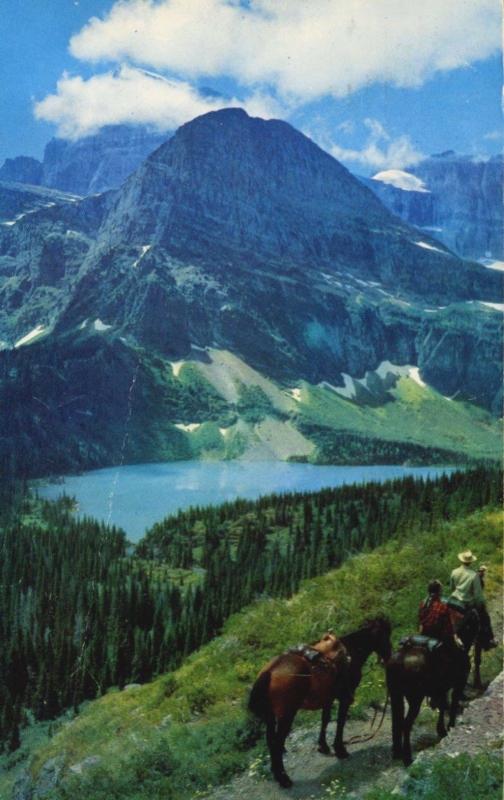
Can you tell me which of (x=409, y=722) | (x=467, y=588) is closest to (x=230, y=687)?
(x=467, y=588)

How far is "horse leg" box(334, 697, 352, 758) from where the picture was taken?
13531 millimetres

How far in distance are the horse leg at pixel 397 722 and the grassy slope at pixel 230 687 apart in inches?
112

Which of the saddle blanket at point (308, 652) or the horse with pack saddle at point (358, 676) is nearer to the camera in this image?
the horse with pack saddle at point (358, 676)

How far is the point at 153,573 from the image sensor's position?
424ft

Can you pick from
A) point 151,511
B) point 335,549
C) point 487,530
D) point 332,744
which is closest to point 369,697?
point 332,744

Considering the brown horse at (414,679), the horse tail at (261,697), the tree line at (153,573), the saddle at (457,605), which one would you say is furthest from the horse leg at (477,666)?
the tree line at (153,573)

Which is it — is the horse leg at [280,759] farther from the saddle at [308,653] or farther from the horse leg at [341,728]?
the saddle at [308,653]

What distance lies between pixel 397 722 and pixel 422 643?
172cm

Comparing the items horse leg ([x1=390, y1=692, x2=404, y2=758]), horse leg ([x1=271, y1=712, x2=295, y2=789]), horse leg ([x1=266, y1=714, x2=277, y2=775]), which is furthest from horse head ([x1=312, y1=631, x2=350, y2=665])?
horse leg ([x1=266, y1=714, x2=277, y2=775])

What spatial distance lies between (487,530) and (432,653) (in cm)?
1796

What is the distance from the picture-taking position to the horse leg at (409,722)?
41.9 ft

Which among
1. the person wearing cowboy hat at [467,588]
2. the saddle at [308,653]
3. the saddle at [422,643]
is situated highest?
the person wearing cowboy hat at [467,588]

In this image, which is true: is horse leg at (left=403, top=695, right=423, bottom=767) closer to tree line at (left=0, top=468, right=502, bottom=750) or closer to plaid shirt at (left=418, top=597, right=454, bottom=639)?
plaid shirt at (left=418, top=597, right=454, bottom=639)

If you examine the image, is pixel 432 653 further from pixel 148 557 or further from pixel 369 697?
pixel 148 557
